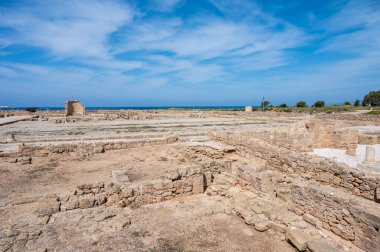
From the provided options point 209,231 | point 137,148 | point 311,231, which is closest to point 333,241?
point 311,231

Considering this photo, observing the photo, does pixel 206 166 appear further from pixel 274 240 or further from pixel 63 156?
pixel 63 156

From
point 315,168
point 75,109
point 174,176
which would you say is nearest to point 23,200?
point 174,176

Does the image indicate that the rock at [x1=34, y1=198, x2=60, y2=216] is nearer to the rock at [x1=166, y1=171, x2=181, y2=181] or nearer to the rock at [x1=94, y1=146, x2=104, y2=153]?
the rock at [x1=166, y1=171, x2=181, y2=181]

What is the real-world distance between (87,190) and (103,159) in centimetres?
641

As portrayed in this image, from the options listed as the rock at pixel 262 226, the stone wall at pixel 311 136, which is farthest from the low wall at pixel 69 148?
the rock at pixel 262 226

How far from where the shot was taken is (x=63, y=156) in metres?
14.9

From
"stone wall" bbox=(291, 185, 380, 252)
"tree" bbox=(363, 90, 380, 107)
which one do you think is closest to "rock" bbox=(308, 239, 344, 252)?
"stone wall" bbox=(291, 185, 380, 252)

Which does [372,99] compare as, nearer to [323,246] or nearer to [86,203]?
[323,246]

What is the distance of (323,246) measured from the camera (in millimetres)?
4938

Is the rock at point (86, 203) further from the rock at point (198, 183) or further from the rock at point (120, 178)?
the rock at point (198, 183)

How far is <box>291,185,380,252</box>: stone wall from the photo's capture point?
4.96 meters

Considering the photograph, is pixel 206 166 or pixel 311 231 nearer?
pixel 311 231

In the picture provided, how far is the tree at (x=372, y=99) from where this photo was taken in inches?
2899

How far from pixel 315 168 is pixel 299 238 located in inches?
126
